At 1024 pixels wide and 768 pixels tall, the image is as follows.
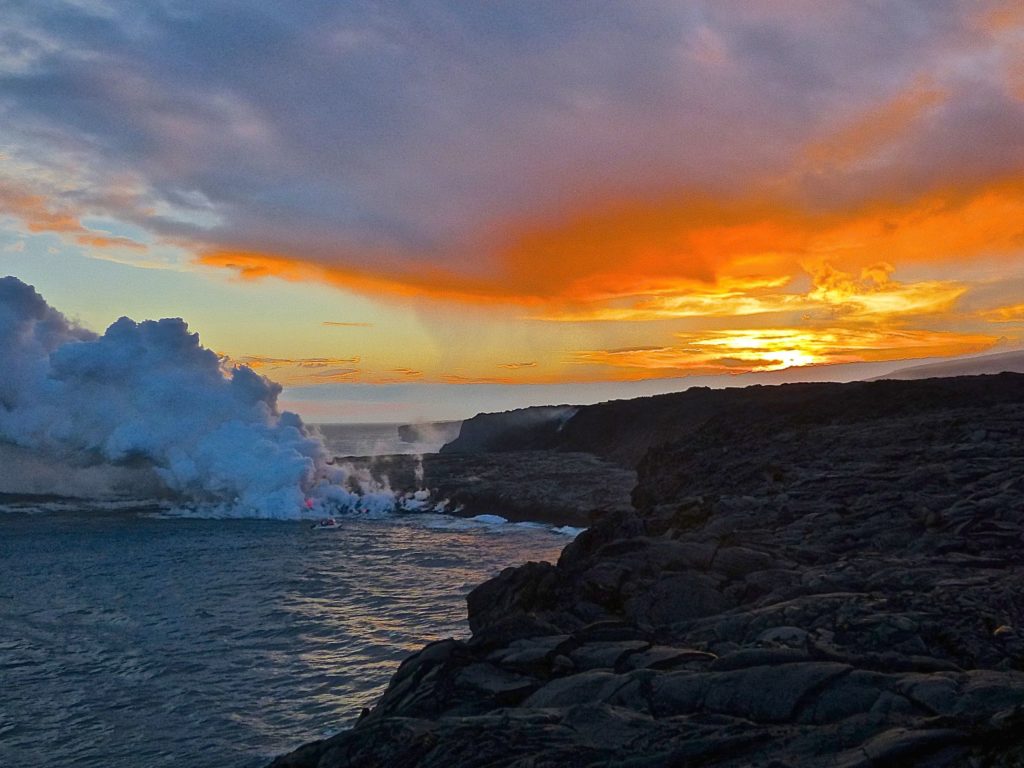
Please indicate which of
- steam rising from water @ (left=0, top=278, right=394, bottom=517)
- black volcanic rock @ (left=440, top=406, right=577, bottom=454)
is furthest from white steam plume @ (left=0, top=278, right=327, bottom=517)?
black volcanic rock @ (left=440, top=406, right=577, bottom=454)

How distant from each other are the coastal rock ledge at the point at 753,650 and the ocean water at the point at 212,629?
640cm

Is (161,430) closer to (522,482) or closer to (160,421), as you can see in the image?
(160,421)

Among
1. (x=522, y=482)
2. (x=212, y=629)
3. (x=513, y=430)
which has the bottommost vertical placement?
(x=212, y=629)

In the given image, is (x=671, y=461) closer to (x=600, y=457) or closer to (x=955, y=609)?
(x=955, y=609)

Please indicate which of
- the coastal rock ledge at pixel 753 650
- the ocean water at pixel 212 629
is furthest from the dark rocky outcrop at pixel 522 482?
the coastal rock ledge at pixel 753 650

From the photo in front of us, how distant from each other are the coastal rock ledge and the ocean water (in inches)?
252

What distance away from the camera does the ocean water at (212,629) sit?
63.2 feet

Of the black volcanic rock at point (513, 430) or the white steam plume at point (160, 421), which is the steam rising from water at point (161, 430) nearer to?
the white steam plume at point (160, 421)

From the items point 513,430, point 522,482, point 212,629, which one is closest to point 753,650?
point 212,629

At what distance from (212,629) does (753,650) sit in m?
23.9

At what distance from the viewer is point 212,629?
96.5 ft

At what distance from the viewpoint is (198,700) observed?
21.5m

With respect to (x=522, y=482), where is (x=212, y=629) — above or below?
below

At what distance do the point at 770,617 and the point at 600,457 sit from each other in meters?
74.8
